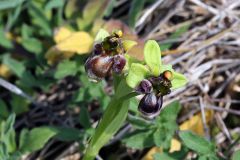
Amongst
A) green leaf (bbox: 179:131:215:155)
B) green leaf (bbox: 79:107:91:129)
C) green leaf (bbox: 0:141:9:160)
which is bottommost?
green leaf (bbox: 179:131:215:155)

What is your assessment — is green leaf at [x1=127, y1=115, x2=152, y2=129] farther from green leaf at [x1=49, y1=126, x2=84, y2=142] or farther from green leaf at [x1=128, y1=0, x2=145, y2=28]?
green leaf at [x1=128, y1=0, x2=145, y2=28]

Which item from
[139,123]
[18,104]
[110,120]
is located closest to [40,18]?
[18,104]

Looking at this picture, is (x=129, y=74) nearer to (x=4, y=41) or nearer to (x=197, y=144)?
(x=197, y=144)

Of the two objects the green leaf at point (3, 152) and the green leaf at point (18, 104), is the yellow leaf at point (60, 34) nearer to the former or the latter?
the green leaf at point (18, 104)

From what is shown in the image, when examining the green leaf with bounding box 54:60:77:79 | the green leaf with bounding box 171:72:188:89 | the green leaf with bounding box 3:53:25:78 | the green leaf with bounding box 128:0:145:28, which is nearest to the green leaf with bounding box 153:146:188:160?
the green leaf with bounding box 171:72:188:89

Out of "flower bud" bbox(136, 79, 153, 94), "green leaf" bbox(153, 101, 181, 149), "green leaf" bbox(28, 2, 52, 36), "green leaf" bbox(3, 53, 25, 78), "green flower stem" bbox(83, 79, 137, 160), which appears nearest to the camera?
"flower bud" bbox(136, 79, 153, 94)

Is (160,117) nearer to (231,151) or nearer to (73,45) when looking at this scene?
(231,151)
